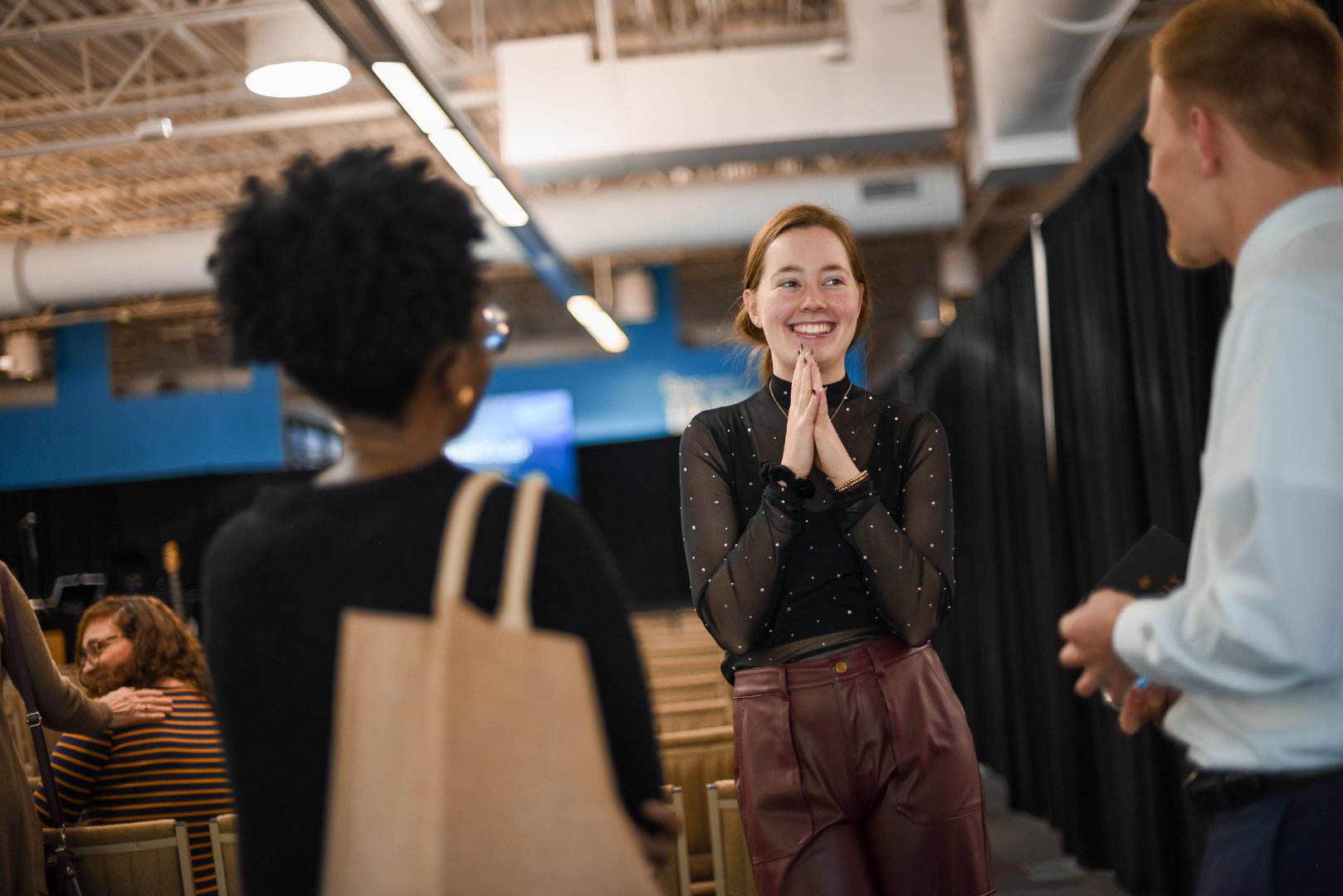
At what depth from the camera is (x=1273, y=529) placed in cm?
104

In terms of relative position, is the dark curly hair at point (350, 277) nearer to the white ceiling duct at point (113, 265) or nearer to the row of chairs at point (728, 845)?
the row of chairs at point (728, 845)

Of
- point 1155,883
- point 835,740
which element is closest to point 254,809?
point 835,740

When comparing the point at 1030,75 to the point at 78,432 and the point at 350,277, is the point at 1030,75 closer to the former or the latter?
the point at 78,432

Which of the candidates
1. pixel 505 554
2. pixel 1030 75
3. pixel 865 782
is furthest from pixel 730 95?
pixel 505 554

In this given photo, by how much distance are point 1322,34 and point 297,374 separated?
1.08 metres

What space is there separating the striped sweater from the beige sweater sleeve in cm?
13

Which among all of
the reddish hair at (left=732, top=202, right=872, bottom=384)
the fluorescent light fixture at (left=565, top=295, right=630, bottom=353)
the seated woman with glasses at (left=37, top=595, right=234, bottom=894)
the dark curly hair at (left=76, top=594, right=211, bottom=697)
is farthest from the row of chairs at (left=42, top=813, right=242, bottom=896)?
the fluorescent light fixture at (left=565, top=295, right=630, bottom=353)

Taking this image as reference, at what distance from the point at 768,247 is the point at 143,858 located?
1875mm

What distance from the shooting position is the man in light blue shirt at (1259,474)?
41.4 inches

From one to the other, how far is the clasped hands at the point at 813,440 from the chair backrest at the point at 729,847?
3.49 ft

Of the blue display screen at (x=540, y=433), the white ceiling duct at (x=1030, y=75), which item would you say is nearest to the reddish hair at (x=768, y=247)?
the white ceiling duct at (x=1030, y=75)

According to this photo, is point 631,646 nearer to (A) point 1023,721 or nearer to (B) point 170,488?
(B) point 170,488

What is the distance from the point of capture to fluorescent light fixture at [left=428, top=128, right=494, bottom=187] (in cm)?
445

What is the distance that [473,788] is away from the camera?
948 mm
